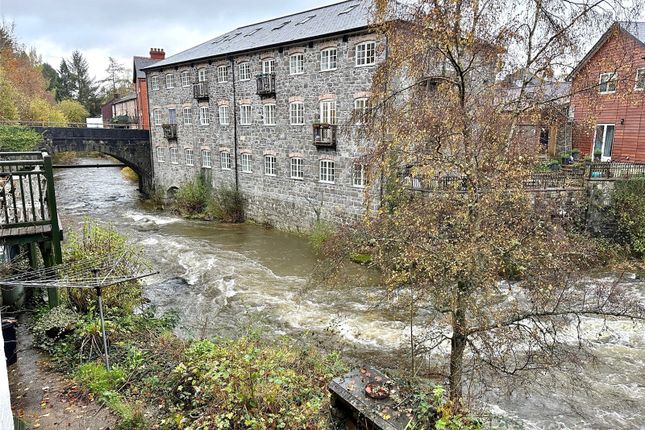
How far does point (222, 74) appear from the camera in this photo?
23141 millimetres

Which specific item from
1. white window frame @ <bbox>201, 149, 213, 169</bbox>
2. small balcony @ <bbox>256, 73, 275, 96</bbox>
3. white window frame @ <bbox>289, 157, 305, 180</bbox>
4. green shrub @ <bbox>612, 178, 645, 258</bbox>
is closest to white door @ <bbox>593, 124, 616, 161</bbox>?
green shrub @ <bbox>612, 178, 645, 258</bbox>

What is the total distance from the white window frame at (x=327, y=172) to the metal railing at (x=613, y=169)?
9862 millimetres

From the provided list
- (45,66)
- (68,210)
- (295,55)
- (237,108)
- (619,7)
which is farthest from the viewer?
(45,66)

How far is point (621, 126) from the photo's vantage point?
66.2 feet

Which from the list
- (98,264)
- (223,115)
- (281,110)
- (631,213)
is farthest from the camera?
(223,115)

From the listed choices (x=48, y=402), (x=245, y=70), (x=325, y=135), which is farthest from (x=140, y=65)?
(x=48, y=402)

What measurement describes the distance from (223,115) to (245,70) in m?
3.17

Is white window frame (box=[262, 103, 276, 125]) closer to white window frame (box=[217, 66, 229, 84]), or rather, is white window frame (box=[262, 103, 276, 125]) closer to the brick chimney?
white window frame (box=[217, 66, 229, 84])

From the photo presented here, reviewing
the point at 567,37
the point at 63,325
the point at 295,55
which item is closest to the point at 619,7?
the point at 567,37

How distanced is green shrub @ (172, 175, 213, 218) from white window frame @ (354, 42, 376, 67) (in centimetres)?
1260

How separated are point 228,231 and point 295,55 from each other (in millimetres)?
9078

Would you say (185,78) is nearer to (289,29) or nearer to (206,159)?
(206,159)

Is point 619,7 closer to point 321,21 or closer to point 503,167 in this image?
point 503,167

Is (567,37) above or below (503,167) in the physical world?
above
